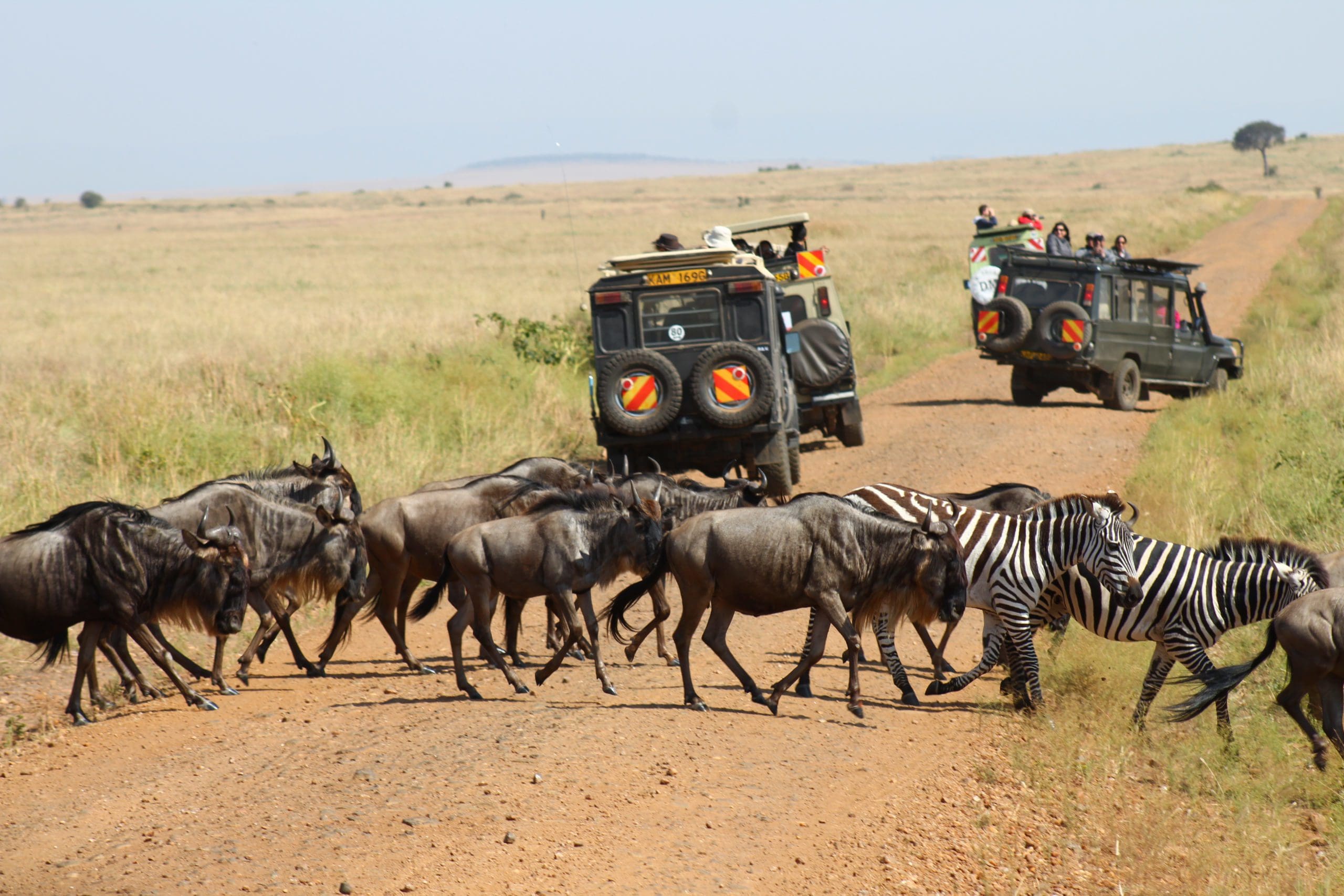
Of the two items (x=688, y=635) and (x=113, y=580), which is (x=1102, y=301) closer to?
(x=688, y=635)

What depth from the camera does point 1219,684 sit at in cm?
723

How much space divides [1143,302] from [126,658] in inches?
584

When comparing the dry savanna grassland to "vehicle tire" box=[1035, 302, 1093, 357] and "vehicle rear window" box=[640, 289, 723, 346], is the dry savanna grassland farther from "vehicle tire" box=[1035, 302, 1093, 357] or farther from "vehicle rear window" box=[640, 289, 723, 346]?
"vehicle rear window" box=[640, 289, 723, 346]

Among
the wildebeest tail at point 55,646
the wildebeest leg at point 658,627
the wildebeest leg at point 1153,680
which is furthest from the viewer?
the wildebeest leg at point 658,627

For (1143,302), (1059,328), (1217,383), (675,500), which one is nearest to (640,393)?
(675,500)

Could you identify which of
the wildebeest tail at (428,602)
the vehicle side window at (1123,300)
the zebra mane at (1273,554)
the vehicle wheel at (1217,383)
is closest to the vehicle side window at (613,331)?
the wildebeest tail at (428,602)

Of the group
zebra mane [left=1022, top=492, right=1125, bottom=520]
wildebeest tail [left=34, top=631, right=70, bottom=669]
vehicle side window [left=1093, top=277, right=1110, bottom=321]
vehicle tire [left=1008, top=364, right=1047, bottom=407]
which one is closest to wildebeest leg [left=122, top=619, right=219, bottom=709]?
wildebeest tail [left=34, top=631, right=70, bottom=669]

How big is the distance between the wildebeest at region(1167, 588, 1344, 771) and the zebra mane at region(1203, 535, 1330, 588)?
15.7 inches

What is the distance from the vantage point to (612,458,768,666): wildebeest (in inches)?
333

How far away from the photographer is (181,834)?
5449 millimetres

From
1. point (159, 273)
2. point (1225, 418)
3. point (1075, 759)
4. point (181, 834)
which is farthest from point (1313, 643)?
point (159, 273)

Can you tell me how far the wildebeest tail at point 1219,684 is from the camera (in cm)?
715

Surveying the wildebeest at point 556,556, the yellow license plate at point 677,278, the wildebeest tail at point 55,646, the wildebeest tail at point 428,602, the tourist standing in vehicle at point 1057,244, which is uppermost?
the yellow license plate at point 677,278

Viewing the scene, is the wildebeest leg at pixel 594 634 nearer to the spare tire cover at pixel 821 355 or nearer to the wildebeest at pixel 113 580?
the wildebeest at pixel 113 580
